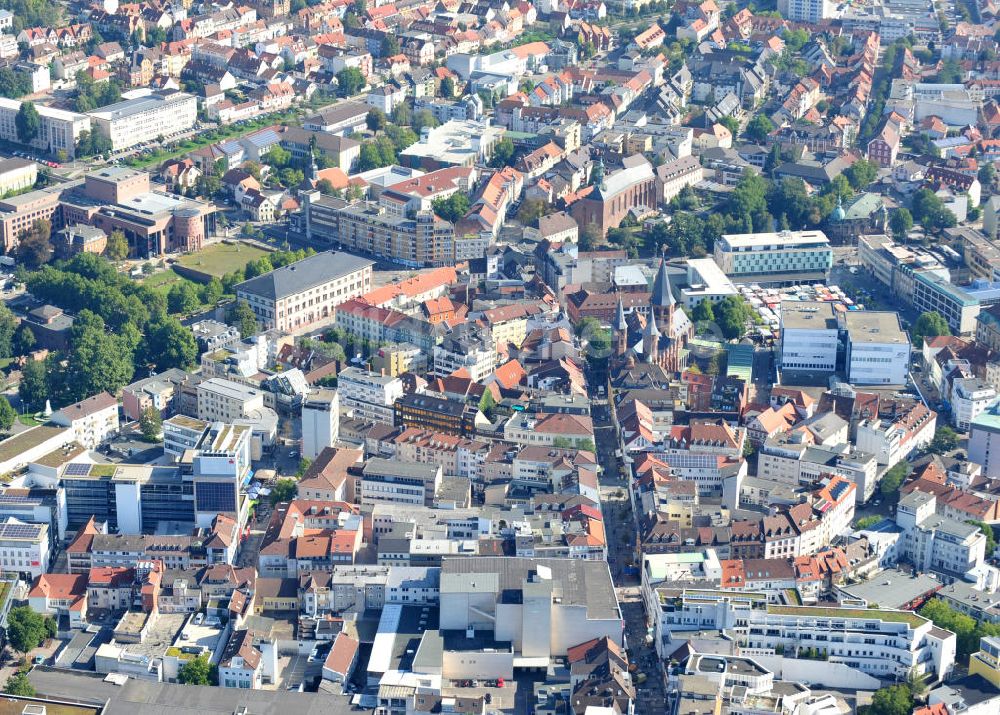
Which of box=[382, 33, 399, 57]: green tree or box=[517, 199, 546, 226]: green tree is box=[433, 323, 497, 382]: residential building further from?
box=[382, 33, 399, 57]: green tree

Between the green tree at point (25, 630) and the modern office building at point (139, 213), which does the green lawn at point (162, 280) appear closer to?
the modern office building at point (139, 213)

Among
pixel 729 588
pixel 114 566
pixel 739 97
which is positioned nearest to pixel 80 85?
pixel 739 97

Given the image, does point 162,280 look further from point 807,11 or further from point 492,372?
point 807,11

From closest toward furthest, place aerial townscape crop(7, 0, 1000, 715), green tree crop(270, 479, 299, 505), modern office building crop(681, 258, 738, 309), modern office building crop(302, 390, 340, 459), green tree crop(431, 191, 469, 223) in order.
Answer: aerial townscape crop(7, 0, 1000, 715) → green tree crop(270, 479, 299, 505) → modern office building crop(302, 390, 340, 459) → modern office building crop(681, 258, 738, 309) → green tree crop(431, 191, 469, 223)

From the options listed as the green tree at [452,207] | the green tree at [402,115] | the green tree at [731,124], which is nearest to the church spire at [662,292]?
the green tree at [452,207]

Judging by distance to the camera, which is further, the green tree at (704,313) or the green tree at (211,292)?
the green tree at (211,292)

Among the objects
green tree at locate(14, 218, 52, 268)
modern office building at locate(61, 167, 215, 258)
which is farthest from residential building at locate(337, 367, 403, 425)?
green tree at locate(14, 218, 52, 268)
